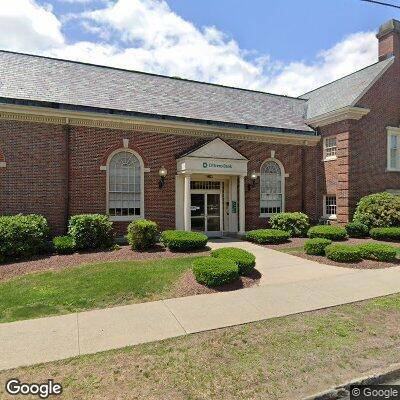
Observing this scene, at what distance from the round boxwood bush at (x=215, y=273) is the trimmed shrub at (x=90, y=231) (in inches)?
217

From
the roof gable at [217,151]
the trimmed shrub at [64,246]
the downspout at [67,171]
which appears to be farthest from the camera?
the roof gable at [217,151]

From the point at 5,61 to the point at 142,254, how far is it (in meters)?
12.1

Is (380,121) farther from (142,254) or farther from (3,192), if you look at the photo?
(3,192)

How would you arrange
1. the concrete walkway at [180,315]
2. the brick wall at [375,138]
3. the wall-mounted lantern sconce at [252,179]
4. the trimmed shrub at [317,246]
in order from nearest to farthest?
Result: 1. the concrete walkway at [180,315]
2. the trimmed shrub at [317,246]
3. the wall-mounted lantern sconce at [252,179]
4. the brick wall at [375,138]

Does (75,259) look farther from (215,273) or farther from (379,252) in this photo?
(379,252)

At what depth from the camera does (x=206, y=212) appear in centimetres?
1616

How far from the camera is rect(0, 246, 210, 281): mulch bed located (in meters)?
9.24

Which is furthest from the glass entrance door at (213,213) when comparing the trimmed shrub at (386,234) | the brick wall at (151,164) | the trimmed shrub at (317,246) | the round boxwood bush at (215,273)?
the round boxwood bush at (215,273)

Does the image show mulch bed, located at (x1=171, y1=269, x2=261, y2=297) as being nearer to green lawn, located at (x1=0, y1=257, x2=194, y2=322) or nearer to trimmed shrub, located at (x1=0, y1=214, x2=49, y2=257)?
green lawn, located at (x1=0, y1=257, x2=194, y2=322)

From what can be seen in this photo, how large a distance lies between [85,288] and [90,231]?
4.63 m

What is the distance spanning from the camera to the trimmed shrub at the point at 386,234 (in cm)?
1373

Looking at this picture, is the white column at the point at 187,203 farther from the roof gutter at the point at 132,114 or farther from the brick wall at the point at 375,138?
the brick wall at the point at 375,138

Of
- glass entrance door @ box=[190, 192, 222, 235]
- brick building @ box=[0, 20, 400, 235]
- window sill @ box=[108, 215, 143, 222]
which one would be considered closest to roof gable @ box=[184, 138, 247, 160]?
brick building @ box=[0, 20, 400, 235]

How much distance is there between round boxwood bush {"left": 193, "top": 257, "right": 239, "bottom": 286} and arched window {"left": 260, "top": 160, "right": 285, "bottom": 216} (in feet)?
31.9
